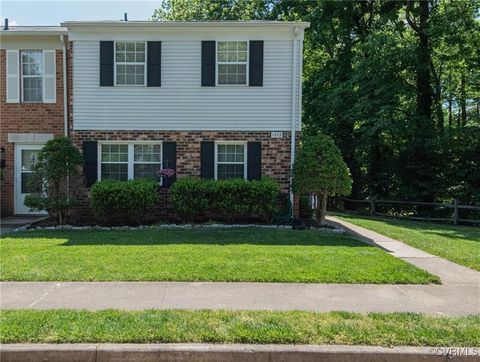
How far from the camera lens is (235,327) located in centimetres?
446

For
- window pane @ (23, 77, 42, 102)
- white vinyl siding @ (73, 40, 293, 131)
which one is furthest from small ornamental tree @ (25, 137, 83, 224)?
window pane @ (23, 77, 42, 102)

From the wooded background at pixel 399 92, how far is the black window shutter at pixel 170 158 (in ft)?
32.1

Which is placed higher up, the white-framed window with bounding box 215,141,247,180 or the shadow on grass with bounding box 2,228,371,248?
the white-framed window with bounding box 215,141,247,180

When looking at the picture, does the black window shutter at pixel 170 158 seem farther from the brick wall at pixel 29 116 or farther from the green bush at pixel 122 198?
the brick wall at pixel 29 116

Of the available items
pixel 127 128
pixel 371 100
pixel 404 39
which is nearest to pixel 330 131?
pixel 371 100

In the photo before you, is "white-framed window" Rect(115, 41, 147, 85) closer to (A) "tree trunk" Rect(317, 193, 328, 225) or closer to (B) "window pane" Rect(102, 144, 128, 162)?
(B) "window pane" Rect(102, 144, 128, 162)

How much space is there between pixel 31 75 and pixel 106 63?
9.83 feet

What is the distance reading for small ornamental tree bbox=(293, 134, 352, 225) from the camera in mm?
11750

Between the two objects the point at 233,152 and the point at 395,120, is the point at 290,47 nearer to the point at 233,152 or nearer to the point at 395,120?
the point at 233,152

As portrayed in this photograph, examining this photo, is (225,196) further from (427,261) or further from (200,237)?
(427,261)

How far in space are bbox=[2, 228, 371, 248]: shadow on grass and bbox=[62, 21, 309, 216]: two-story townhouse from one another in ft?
8.47

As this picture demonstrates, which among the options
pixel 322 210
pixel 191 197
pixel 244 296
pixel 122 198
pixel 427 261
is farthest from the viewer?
pixel 322 210

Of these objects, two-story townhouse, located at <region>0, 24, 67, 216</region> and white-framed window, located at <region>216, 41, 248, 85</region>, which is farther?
two-story townhouse, located at <region>0, 24, 67, 216</region>

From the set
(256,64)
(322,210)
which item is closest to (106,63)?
(256,64)
